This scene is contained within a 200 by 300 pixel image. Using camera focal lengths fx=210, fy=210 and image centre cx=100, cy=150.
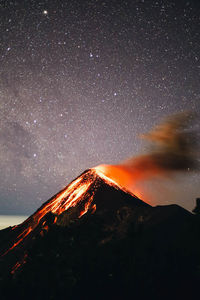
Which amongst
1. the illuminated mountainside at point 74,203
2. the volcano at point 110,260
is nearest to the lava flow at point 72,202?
the illuminated mountainside at point 74,203

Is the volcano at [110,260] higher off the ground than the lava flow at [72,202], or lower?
lower

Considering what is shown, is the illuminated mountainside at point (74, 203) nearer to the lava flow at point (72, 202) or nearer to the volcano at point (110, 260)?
the lava flow at point (72, 202)

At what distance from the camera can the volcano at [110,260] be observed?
22.6 meters

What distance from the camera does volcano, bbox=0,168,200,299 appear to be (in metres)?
22.6

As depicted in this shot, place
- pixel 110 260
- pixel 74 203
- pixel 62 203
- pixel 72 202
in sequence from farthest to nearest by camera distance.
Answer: pixel 62 203, pixel 72 202, pixel 74 203, pixel 110 260

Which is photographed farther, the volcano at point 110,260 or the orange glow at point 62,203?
the orange glow at point 62,203

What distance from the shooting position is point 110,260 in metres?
25.5

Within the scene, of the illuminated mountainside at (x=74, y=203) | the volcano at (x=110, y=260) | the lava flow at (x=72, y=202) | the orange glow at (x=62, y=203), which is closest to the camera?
the volcano at (x=110, y=260)

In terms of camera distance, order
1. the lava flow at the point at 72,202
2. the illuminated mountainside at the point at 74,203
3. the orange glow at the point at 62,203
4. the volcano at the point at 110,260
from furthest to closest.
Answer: the orange glow at the point at 62,203, the lava flow at the point at 72,202, the illuminated mountainside at the point at 74,203, the volcano at the point at 110,260

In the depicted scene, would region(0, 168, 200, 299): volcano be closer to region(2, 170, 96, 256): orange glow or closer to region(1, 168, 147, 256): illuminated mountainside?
region(1, 168, 147, 256): illuminated mountainside

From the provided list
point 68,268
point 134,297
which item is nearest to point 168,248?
point 134,297

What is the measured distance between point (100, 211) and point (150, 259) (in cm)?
1524

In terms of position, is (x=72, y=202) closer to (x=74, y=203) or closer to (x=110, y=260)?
(x=74, y=203)

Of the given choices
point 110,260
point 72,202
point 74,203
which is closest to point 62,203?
point 72,202
